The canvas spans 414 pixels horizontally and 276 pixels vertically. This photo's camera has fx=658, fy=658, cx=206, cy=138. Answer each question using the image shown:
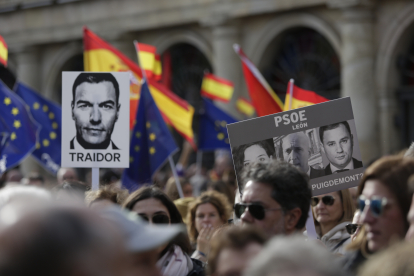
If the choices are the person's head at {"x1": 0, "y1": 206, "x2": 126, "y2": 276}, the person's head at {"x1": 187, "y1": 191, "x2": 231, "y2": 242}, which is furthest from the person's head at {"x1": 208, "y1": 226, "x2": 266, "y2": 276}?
the person's head at {"x1": 187, "y1": 191, "x2": 231, "y2": 242}

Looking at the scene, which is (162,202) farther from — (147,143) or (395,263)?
(147,143)

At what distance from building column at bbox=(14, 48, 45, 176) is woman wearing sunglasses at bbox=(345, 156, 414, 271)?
1944 cm

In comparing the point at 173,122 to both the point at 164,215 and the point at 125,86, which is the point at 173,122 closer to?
the point at 125,86

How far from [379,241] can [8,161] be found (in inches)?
255

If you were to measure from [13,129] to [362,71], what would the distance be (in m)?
8.62

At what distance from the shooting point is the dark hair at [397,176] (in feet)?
9.12

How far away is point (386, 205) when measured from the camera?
279 cm

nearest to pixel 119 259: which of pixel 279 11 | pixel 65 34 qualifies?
pixel 279 11

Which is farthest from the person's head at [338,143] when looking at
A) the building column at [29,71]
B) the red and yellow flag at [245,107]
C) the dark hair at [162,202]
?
the building column at [29,71]

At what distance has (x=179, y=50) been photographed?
758 inches

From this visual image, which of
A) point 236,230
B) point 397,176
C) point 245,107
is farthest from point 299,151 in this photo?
point 245,107

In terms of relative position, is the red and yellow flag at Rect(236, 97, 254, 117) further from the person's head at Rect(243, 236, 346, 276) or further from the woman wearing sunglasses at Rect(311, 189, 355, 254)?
the person's head at Rect(243, 236, 346, 276)

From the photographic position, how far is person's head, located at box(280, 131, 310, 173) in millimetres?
4588

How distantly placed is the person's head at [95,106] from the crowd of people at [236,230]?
68 centimetres
